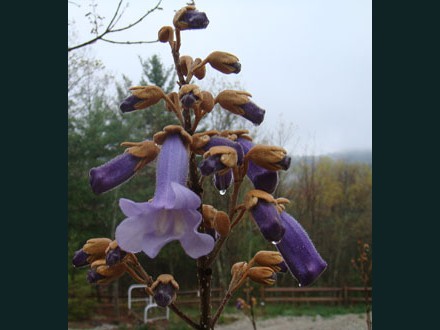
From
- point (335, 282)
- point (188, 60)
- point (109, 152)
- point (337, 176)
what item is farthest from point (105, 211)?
point (188, 60)

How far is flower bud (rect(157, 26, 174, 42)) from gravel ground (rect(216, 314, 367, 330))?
19.3 feet

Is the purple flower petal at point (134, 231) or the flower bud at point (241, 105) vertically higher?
the flower bud at point (241, 105)

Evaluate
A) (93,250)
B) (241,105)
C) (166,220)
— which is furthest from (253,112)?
(93,250)

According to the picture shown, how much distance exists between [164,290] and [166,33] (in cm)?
41

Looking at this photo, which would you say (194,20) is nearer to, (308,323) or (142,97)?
(142,97)

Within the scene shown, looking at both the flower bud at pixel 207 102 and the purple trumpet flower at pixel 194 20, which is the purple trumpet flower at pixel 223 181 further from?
the purple trumpet flower at pixel 194 20

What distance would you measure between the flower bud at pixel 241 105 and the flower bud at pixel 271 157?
0.32ft

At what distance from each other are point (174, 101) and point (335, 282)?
9.57 m

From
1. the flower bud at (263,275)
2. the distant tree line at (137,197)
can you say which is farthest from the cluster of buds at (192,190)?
the distant tree line at (137,197)

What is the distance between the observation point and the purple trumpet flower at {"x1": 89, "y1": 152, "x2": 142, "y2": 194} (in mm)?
697

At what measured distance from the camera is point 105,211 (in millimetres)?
8820

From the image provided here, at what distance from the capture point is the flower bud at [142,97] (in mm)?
776

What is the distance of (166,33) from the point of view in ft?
2.77

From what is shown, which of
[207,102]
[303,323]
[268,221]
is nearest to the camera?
[268,221]
